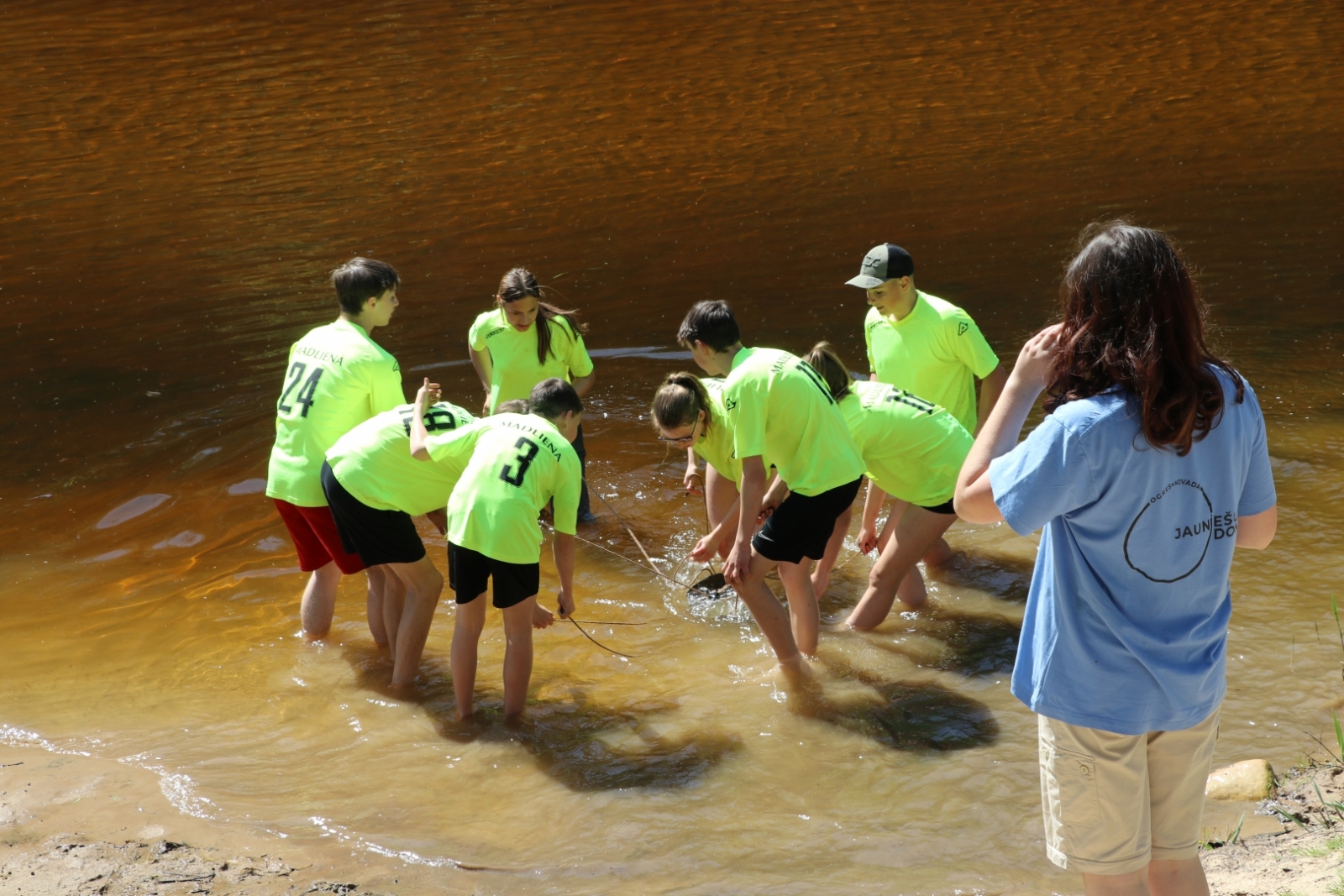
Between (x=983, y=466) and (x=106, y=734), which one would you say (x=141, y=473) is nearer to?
(x=106, y=734)

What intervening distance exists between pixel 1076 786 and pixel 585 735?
2698 mm

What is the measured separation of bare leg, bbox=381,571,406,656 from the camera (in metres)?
5.28

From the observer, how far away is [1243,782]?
390cm

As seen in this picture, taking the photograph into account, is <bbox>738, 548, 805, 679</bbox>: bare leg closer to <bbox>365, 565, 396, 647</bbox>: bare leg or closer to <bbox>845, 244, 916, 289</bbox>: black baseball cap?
<bbox>845, 244, 916, 289</bbox>: black baseball cap

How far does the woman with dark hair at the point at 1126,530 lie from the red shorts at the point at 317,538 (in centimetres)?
342

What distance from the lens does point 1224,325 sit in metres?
8.95

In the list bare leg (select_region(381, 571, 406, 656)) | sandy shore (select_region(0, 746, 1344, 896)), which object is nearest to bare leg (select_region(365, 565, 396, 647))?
bare leg (select_region(381, 571, 406, 656))

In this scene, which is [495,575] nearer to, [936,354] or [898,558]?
[898,558]

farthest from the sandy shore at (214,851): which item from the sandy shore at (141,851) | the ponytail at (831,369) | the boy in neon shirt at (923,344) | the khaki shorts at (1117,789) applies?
the ponytail at (831,369)

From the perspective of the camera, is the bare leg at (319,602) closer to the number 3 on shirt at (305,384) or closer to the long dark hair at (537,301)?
the number 3 on shirt at (305,384)

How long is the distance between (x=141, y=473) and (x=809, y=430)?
540 centimetres

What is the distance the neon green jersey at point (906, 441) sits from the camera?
490cm

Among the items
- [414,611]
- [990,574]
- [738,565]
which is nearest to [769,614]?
[738,565]

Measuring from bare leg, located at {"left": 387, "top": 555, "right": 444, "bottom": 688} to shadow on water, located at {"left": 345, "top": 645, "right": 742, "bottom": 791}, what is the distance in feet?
0.44
